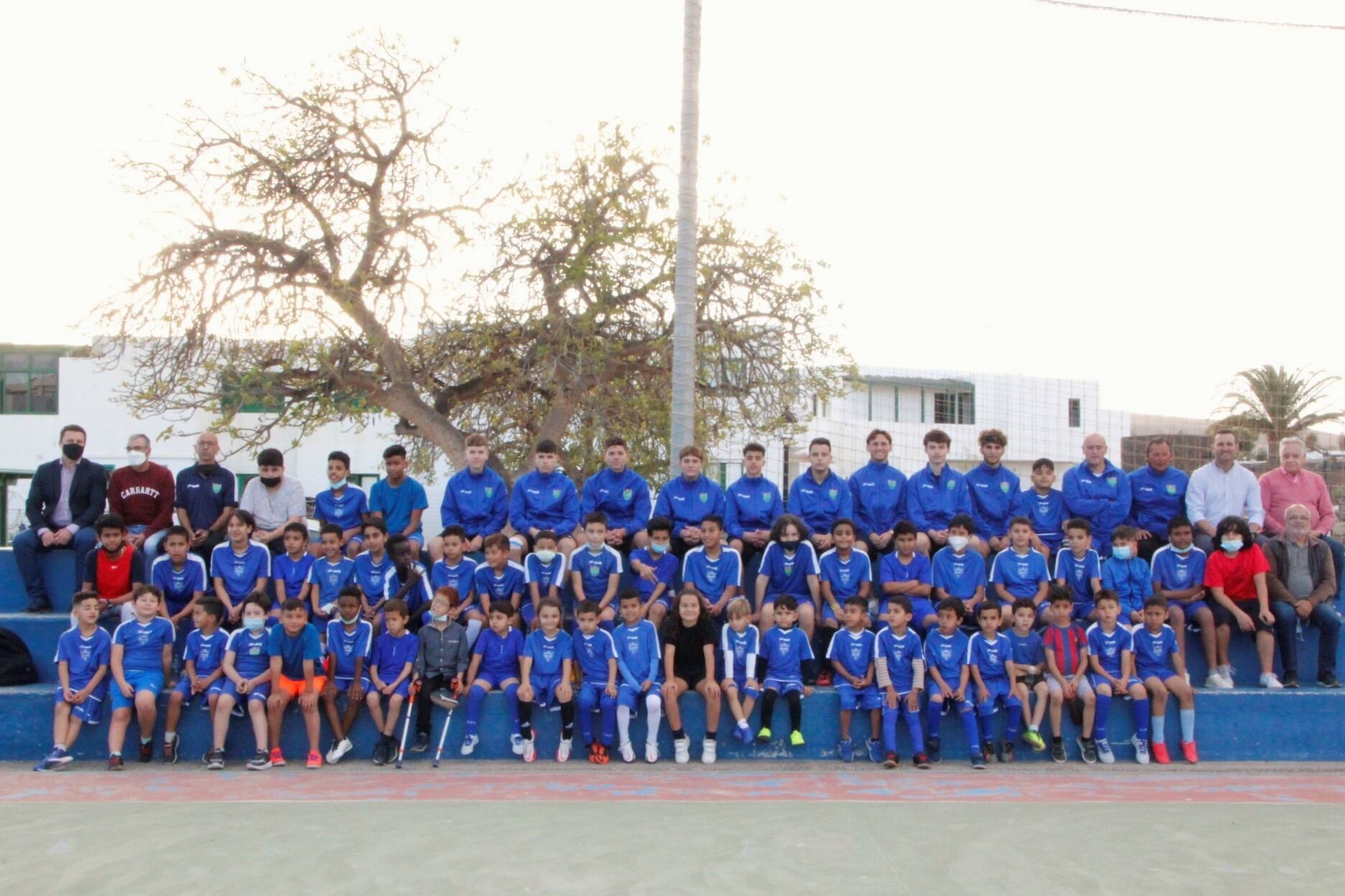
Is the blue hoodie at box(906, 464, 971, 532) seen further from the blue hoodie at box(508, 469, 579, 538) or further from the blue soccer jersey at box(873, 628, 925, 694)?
the blue hoodie at box(508, 469, 579, 538)

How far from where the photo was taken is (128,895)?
5.50m

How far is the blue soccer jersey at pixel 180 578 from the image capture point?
988 centimetres

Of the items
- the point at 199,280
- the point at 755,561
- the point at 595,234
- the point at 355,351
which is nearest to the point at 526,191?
the point at 595,234

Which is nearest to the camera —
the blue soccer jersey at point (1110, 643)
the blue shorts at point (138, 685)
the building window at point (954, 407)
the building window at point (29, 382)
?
the blue shorts at point (138, 685)

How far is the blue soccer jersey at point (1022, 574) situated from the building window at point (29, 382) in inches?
1143

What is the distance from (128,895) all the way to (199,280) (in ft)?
38.3

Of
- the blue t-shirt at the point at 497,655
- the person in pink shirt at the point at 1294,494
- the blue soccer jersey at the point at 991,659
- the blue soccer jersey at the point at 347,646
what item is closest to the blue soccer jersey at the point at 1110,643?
the blue soccer jersey at the point at 991,659

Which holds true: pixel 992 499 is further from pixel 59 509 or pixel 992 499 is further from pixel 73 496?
pixel 59 509

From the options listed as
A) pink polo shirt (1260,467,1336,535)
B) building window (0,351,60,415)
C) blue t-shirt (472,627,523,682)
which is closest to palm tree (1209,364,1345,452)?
pink polo shirt (1260,467,1336,535)

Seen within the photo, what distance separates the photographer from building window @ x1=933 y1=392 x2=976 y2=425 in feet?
72.8

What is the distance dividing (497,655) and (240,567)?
8.19 feet

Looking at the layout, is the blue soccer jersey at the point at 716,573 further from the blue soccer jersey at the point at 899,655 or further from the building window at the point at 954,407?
the building window at the point at 954,407

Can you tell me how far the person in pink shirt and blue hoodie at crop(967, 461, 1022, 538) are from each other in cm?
240

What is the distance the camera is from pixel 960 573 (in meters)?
9.98
